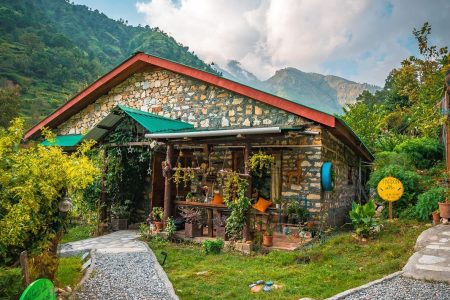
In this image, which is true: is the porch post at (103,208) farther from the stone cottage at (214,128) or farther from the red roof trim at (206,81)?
the red roof trim at (206,81)

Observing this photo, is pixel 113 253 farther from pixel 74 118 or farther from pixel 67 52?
pixel 67 52

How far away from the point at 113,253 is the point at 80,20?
62.9 metres

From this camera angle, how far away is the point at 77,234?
10.6 m

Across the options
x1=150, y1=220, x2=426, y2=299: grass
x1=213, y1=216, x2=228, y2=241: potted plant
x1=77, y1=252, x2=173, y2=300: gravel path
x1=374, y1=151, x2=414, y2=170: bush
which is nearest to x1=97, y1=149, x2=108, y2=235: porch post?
x1=150, y1=220, x2=426, y2=299: grass

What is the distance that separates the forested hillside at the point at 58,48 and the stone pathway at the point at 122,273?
25.4 meters

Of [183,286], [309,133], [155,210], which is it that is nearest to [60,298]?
[183,286]

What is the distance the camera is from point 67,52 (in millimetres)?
45688

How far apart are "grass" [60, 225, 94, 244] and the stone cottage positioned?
6.79ft

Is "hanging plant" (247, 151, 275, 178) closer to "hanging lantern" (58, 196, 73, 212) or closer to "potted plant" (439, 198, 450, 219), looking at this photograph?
"potted plant" (439, 198, 450, 219)

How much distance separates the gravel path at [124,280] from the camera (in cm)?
508

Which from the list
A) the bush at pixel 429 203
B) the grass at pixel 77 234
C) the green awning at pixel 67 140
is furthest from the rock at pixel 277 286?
the green awning at pixel 67 140

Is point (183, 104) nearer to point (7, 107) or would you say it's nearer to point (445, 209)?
point (445, 209)

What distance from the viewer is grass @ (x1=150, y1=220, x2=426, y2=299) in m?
5.49

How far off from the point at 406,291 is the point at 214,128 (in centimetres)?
708
